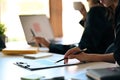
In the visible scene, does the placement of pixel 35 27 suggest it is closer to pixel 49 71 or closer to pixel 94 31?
pixel 94 31

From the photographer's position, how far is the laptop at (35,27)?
9.13 feet

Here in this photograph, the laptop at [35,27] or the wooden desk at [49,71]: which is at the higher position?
the laptop at [35,27]

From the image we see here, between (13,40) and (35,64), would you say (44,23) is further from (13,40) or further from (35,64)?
(35,64)

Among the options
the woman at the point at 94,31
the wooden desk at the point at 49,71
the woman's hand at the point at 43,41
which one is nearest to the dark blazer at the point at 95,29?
the woman at the point at 94,31

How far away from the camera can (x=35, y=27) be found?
2824mm

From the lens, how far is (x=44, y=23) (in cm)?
291

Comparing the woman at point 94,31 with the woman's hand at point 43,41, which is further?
the woman's hand at point 43,41

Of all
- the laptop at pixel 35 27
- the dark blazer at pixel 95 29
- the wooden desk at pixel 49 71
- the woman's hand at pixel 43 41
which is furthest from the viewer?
the laptop at pixel 35 27

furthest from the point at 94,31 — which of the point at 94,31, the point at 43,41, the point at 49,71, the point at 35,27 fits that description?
the point at 49,71

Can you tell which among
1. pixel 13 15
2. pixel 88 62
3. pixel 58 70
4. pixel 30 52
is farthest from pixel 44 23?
pixel 58 70

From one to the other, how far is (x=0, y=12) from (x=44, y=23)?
63 cm

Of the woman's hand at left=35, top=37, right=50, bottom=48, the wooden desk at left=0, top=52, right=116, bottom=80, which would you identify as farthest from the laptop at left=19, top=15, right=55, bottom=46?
the wooden desk at left=0, top=52, right=116, bottom=80

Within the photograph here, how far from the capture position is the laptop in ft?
9.13

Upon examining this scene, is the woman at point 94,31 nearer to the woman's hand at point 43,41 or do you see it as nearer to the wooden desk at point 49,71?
the woman's hand at point 43,41
